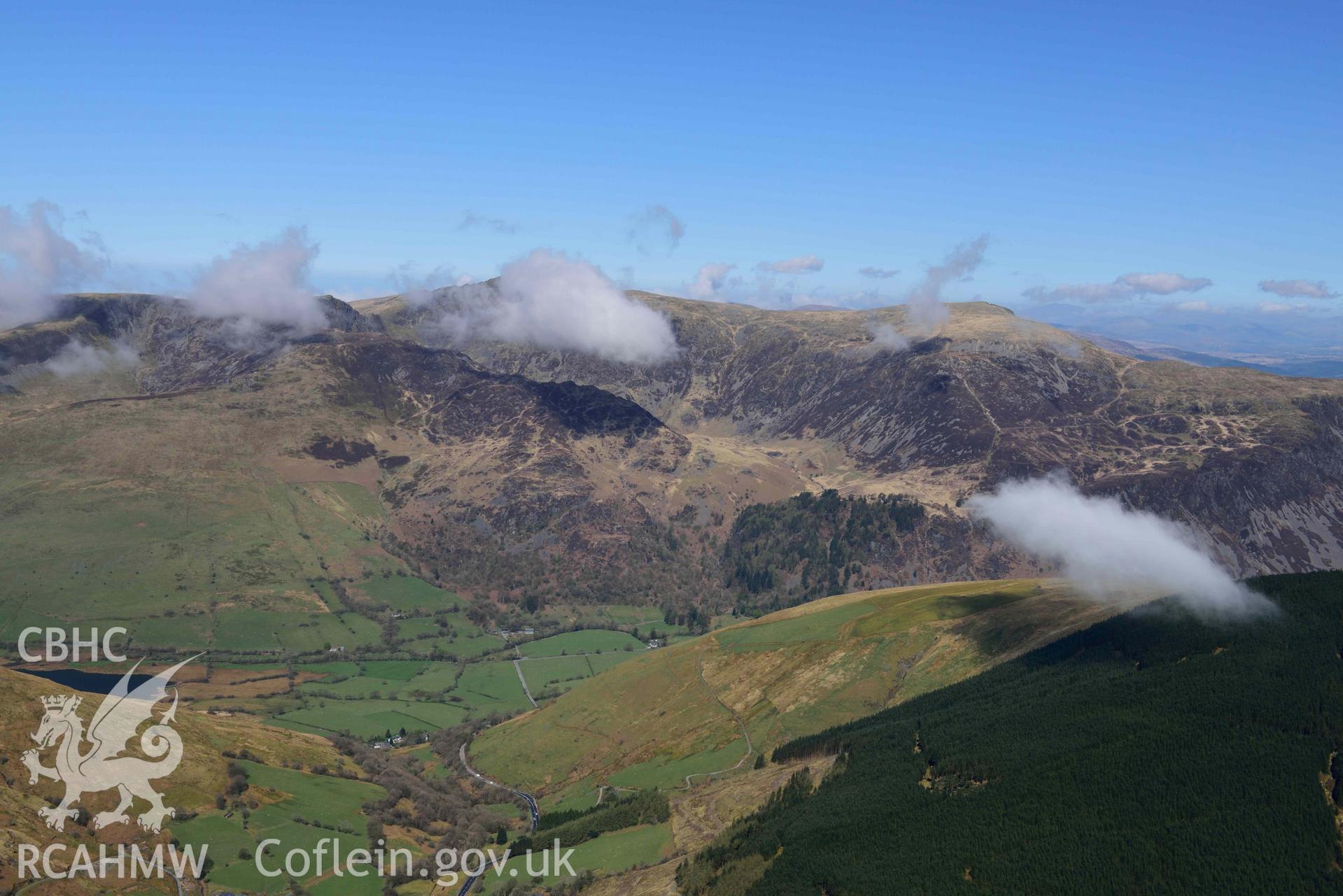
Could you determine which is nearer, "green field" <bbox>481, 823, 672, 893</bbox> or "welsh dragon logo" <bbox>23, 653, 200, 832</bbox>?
"welsh dragon logo" <bbox>23, 653, 200, 832</bbox>

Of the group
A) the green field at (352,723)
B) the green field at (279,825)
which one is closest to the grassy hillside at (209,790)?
the green field at (279,825)

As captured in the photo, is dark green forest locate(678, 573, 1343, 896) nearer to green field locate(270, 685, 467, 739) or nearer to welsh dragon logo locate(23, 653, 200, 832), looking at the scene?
welsh dragon logo locate(23, 653, 200, 832)

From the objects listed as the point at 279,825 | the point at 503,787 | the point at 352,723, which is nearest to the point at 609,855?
the point at 279,825

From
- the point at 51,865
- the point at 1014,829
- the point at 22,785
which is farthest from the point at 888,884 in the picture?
the point at 22,785

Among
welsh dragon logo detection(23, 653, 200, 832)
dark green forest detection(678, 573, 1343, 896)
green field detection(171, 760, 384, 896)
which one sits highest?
dark green forest detection(678, 573, 1343, 896)

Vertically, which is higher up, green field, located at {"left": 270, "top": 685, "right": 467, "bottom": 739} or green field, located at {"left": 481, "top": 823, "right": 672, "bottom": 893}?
green field, located at {"left": 481, "top": 823, "right": 672, "bottom": 893}

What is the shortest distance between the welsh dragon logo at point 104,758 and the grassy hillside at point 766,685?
2581 inches

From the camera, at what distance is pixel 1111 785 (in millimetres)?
88500

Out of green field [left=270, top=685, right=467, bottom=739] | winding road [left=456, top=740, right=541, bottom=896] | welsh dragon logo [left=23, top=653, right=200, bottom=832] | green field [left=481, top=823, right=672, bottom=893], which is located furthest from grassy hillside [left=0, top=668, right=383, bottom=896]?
green field [left=270, top=685, right=467, bottom=739]

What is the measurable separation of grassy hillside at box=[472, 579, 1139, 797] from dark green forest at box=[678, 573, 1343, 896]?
85.6 ft

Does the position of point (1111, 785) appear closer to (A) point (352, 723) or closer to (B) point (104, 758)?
(B) point (104, 758)

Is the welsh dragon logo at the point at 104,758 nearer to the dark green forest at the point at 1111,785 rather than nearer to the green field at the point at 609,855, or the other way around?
the green field at the point at 609,855

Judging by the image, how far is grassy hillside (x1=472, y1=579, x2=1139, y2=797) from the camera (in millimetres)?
145500

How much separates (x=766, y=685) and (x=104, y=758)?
10609 centimetres
